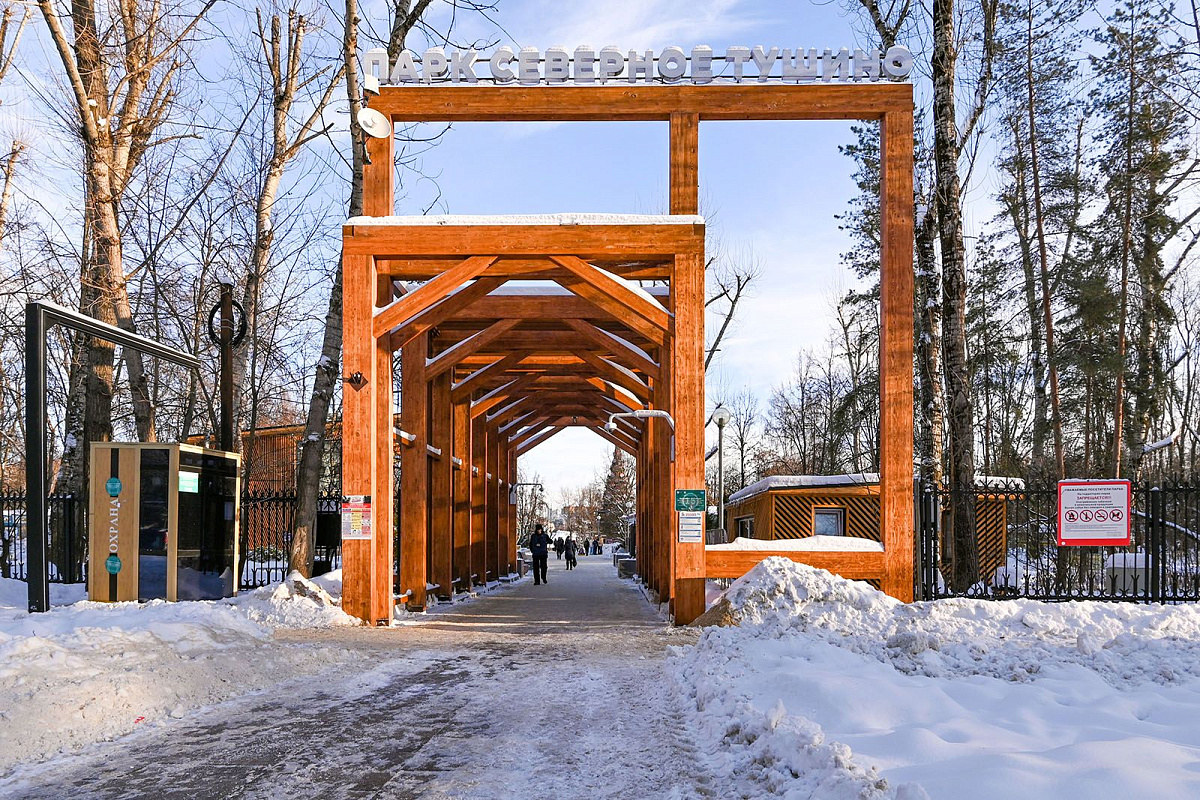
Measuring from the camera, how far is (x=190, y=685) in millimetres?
7676

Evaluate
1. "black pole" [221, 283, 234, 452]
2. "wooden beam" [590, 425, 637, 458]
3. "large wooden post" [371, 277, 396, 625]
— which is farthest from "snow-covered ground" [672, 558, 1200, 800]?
"wooden beam" [590, 425, 637, 458]

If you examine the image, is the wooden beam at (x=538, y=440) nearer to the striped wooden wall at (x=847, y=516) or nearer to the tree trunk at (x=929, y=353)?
the striped wooden wall at (x=847, y=516)

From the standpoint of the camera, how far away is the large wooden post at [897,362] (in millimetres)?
13609

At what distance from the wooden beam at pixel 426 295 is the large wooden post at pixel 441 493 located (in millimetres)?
5562

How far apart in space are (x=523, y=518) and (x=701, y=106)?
69.5 meters

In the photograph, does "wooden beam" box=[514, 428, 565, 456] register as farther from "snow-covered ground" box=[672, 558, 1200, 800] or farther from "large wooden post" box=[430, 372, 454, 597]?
"snow-covered ground" box=[672, 558, 1200, 800]

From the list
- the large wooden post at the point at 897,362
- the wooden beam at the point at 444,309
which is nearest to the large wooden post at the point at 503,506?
the wooden beam at the point at 444,309

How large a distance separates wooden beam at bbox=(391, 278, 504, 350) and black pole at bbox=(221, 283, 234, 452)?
254 cm

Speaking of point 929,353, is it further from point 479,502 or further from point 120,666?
point 479,502

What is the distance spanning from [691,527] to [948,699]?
23.4 ft

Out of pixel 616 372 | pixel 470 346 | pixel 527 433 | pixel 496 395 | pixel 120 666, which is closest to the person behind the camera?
pixel 120 666

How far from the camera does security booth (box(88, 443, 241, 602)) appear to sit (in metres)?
12.8

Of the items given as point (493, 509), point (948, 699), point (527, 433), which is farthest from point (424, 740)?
point (527, 433)

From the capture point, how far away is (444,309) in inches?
588
